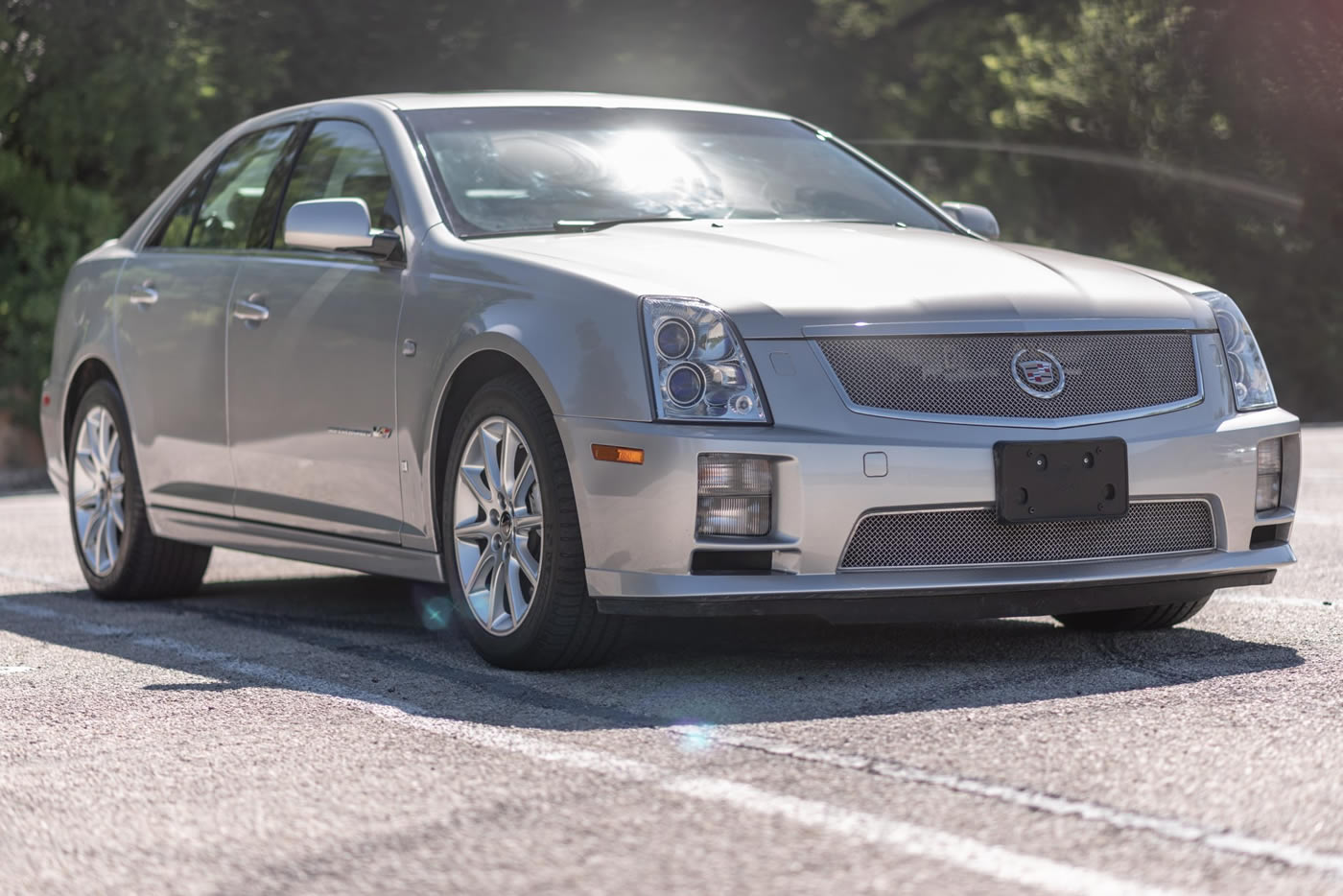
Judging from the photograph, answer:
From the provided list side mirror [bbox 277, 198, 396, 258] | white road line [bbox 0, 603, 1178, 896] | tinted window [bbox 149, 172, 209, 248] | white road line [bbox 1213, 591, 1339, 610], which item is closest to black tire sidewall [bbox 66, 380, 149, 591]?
tinted window [bbox 149, 172, 209, 248]

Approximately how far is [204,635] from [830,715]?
2643 millimetres

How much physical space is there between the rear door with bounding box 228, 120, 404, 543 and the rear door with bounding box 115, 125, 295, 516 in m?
0.15

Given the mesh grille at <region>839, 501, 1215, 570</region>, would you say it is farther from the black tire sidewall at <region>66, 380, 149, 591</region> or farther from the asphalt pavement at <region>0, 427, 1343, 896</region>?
the black tire sidewall at <region>66, 380, 149, 591</region>

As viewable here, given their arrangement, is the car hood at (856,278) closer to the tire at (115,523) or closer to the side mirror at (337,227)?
the side mirror at (337,227)

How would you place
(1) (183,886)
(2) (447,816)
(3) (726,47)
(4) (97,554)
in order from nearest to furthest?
1. (1) (183,886)
2. (2) (447,816)
3. (4) (97,554)
4. (3) (726,47)

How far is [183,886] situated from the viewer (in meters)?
3.42

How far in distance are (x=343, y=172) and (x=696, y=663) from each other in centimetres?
218

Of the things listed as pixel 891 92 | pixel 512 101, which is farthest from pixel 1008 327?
pixel 891 92

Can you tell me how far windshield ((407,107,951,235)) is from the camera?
611 centimetres

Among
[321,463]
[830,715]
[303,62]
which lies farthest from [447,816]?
[303,62]

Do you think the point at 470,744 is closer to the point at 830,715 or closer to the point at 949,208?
the point at 830,715

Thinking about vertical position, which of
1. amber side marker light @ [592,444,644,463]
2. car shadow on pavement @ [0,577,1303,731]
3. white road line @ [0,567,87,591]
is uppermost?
amber side marker light @ [592,444,644,463]

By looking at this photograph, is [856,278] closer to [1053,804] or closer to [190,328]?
[1053,804]

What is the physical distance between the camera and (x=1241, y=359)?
5.65m
